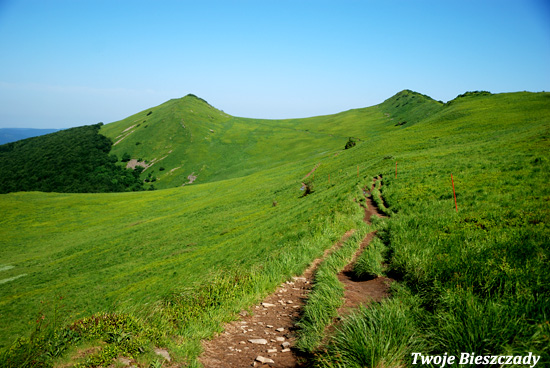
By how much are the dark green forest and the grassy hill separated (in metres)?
56.4

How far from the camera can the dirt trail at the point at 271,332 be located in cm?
528

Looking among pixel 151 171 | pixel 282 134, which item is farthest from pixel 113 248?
pixel 282 134

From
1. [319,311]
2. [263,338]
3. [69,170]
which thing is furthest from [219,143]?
[319,311]

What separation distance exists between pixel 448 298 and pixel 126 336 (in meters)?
5.97

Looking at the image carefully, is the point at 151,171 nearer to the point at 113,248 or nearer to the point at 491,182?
the point at 113,248

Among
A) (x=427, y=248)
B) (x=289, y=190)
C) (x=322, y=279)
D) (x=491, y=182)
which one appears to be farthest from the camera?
(x=289, y=190)

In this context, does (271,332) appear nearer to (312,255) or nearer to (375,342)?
(375,342)

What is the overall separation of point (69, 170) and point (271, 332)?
179074 millimetres

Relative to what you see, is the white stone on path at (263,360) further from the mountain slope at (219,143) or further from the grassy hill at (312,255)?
the mountain slope at (219,143)

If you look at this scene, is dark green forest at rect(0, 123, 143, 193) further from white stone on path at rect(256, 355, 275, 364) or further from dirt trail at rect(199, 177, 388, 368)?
white stone on path at rect(256, 355, 275, 364)

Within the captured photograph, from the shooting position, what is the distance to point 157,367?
4758mm

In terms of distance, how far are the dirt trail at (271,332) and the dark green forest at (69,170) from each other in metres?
138

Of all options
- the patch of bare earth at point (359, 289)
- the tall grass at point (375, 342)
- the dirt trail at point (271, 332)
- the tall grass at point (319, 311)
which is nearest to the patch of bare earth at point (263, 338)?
the dirt trail at point (271, 332)

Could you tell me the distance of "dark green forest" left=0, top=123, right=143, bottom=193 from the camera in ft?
447
